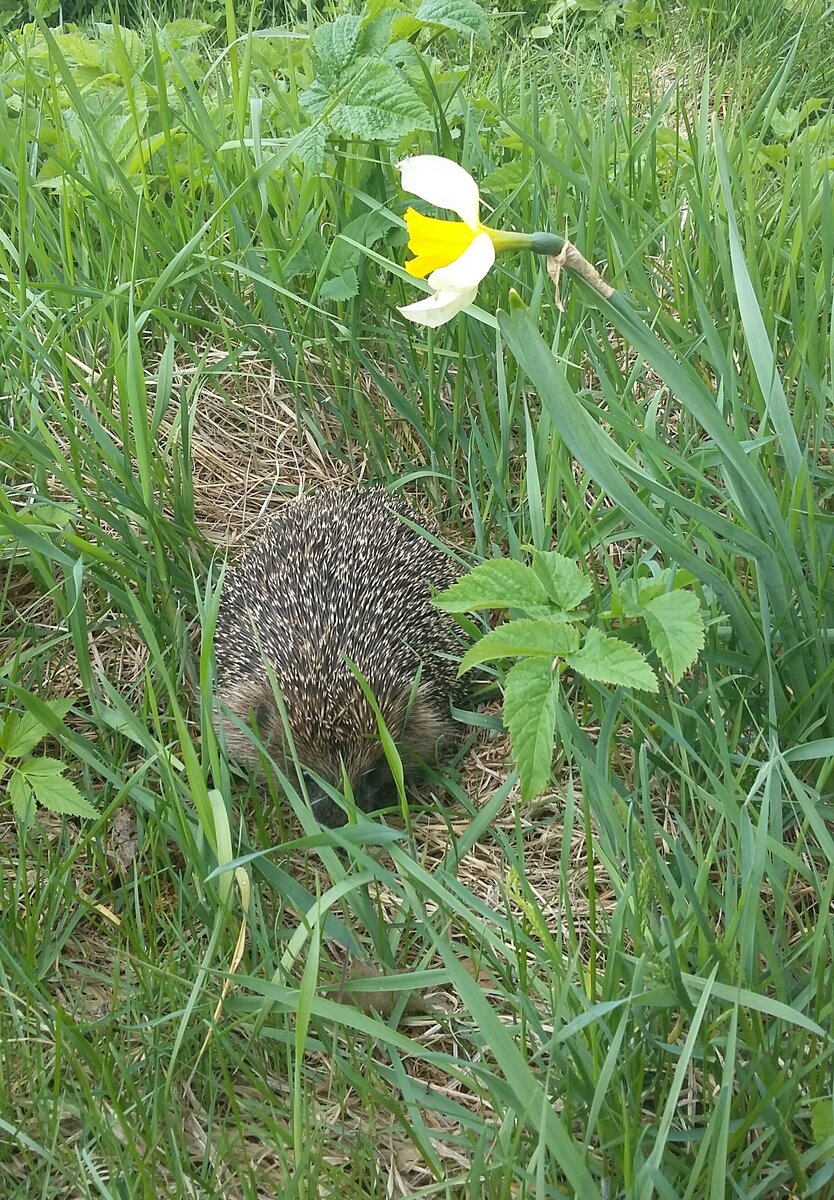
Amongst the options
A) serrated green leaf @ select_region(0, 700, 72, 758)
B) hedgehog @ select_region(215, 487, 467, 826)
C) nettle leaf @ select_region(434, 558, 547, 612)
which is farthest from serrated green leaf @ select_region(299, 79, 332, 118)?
serrated green leaf @ select_region(0, 700, 72, 758)

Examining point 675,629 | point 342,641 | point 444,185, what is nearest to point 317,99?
point 342,641

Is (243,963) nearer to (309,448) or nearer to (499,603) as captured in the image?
(499,603)

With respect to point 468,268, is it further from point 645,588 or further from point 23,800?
point 23,800

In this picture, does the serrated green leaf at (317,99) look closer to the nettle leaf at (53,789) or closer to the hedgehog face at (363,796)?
the hedgehog face at (363,796)

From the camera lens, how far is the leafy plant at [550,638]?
2113mm

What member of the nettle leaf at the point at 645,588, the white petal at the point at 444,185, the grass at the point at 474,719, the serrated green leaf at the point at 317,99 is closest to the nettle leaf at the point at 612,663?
the nettle leaf at the point at 645,588

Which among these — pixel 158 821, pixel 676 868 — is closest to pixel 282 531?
pixel 158 821

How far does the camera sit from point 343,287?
3.61 m

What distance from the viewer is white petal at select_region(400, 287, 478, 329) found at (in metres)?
1.83

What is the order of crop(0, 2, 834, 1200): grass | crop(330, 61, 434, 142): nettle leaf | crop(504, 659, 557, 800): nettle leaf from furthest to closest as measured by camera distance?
crop(330, 61, 434, 142): nettle leaf
crop(504, 659, 557, 800): nettle leaf
crop(0, 2, 834, 1200): grass

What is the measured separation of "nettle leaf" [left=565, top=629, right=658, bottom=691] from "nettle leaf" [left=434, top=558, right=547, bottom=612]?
161 mm

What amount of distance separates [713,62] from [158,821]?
5139mm

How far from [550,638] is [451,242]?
824mm

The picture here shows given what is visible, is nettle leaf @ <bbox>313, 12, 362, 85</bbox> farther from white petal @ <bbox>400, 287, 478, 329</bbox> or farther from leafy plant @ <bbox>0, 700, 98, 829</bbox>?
leafy plant @ <bbox>0, 700, 98, 829</bbox>
